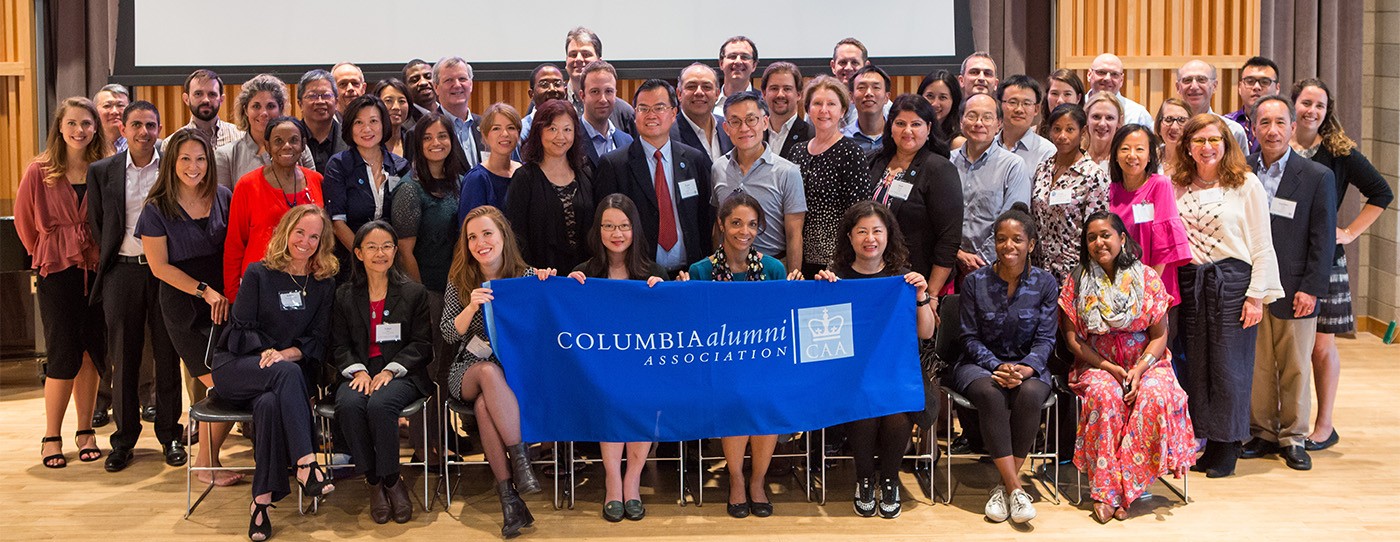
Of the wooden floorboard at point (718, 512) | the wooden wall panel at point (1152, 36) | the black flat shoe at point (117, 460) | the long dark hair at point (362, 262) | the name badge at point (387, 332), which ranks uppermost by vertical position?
the wooden wall panel at point (1152, 36)

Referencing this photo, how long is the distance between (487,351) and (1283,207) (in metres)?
3.25

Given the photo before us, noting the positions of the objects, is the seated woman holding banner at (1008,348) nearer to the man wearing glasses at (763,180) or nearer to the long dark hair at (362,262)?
the man wearing glasses at (763,180)

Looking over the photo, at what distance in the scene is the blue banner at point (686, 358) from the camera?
15.0 feet

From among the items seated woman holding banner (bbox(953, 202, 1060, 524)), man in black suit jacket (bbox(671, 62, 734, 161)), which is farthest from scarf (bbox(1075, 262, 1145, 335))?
man in black suit jacket (bbox(671, 62, 734, 161))

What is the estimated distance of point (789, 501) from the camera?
4.85 meters

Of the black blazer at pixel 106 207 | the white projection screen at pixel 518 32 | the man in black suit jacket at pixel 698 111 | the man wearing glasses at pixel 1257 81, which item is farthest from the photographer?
the white projection screen at pixel 518 32

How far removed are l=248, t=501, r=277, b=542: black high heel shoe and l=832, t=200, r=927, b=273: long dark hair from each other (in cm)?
218

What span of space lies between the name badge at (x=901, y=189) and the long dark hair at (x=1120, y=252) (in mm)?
659

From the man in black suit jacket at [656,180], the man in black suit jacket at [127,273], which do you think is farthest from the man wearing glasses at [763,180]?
the man in black suit jacket at [127,273]

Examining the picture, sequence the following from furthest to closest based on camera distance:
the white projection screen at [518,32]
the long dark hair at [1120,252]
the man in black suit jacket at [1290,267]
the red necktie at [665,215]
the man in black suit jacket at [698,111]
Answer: the white projection screen at [518,32]
the man in black suit jacket at [698,111]
the man in black suit jacket at [1290,267]
the red necktie at [665,215]
the long dark hair at [1120,252]

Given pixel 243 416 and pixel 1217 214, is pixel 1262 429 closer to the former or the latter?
pixel 1217 214

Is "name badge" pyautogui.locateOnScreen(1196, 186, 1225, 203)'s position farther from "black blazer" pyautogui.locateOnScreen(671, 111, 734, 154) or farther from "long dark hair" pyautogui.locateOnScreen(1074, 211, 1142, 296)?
"black blazer" pyautogui.locateOnScreen(671, 111, 734, 154)

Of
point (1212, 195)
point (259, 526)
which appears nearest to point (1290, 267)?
point (1212, 195)

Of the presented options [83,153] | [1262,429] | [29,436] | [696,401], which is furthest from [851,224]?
[29,436]
